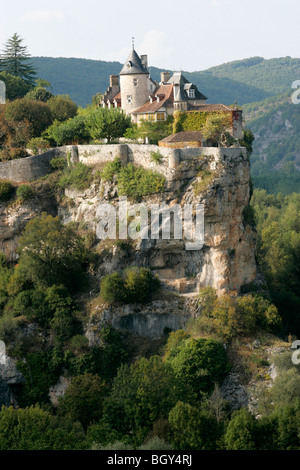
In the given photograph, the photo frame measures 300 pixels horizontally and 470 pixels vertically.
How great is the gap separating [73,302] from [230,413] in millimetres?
13023

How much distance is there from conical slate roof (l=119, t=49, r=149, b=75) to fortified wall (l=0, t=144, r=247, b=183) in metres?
6.91

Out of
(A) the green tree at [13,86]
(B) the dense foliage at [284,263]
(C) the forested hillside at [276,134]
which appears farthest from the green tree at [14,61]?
(C) the forested hillside at [276,134]

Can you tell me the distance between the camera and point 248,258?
1988 inches

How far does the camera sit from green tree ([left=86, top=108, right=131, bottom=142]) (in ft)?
Result: 175

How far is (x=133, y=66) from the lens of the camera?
55.5 meters

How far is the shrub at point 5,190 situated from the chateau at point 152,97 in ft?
32.8

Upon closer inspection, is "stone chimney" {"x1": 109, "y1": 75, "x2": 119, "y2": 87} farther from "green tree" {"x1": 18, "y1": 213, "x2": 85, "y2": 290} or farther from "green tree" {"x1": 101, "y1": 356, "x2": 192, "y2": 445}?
"green tree" {"x1": 101, "y1": 356, "x2": 192, "y2": 445}

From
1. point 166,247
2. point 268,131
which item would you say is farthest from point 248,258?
point 268,131

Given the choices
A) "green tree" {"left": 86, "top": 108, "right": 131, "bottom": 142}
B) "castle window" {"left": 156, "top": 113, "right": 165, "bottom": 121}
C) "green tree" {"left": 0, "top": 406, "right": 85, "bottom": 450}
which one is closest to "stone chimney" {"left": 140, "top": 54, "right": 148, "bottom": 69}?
"green tree" {"left": 86, "top": 108, "right": 131, "bottom": 142}

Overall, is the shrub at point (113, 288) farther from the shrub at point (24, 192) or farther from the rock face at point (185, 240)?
the shrub at point (24, 192)

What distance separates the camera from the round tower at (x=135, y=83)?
182 feet

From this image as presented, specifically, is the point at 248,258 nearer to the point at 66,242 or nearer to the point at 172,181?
the point at 172,181

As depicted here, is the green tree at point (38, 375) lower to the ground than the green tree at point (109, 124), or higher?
lower

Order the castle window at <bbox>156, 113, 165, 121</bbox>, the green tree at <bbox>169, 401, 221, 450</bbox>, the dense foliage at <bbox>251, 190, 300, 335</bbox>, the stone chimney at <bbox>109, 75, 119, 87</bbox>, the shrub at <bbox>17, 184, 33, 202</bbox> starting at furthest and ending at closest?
the stone chimney at <bbox>109, 75, 119, 87</bbox>
the dense foliage at <bbox>251, 190, 300, 335</bbox>
the castle window at <bbox>156, 113, 165, 121</bbox>
the shrub at <bbox>17, 184, 33, 202</bbox>
the green tree at <bbox>169, 401, 221, 450</bbox>
